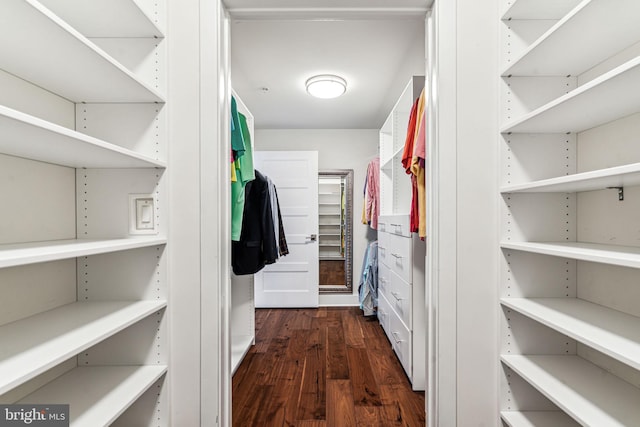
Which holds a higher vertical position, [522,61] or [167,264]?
[522,61]

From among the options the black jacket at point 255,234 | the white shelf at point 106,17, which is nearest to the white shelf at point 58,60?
the white shelf at point 106,17

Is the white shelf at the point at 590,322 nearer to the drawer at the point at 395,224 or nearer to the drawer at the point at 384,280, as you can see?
the drawer at the point at 395,224

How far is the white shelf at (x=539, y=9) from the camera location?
1.11 m

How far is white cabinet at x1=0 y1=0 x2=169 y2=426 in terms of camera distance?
0.78m

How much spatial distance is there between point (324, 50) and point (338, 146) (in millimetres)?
1890

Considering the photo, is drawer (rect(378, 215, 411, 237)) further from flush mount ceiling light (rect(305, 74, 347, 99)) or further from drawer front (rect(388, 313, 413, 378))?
flush mount ceiling light (rect(305, 74, 347, 99))

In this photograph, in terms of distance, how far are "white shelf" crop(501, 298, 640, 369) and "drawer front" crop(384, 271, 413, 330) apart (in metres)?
0.88

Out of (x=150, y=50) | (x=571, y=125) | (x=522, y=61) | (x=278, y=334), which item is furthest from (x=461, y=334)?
(x=278, y=334)

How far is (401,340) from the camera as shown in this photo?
221 cm

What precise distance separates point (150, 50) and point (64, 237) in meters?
0.81

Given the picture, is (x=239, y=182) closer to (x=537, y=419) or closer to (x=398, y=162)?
(x=398, y=162)

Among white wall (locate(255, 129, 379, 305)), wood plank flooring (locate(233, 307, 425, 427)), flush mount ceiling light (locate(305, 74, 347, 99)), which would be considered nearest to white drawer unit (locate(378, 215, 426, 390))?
wood plank flooring (locate(233, 307, 425, 427))

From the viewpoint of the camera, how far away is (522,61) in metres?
1.11

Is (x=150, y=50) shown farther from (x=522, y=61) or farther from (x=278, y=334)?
(x=278, y=334)
